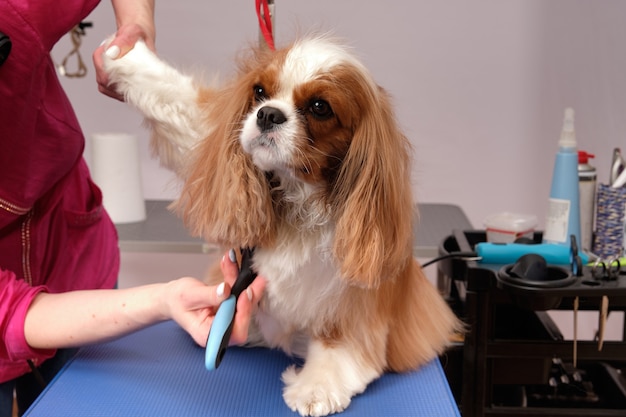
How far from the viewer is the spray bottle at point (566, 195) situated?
1.50 meters

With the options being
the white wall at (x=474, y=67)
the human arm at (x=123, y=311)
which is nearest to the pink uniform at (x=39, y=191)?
the human arm at (x=123, y=311)

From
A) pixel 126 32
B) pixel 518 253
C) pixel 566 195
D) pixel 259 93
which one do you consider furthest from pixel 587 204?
pixel 126 32

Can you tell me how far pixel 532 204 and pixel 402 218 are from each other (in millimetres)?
1729

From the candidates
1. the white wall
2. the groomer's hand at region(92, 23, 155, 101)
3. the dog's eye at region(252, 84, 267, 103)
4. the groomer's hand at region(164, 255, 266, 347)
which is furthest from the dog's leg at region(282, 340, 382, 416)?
the white wall

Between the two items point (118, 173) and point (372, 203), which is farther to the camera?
point (118, 173)

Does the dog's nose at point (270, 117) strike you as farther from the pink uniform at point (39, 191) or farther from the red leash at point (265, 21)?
the pink uniform at point (39, 191)

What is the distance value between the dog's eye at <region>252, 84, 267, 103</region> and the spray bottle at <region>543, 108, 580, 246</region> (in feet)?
2.84

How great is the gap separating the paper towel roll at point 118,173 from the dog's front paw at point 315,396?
1.20 metres

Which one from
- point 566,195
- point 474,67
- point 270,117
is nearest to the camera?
point 270,117

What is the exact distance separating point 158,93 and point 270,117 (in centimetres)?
39

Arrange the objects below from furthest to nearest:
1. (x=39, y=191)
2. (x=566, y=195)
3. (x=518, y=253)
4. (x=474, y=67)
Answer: (x=474, y=67) < (x=566, y=195) < (x=518, y=253) < (x=39, y=191)

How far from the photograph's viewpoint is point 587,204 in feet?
5.24

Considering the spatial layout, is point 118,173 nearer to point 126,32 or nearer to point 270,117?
point 126,32

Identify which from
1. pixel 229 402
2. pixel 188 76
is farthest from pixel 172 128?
pixel 229 402
